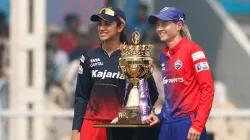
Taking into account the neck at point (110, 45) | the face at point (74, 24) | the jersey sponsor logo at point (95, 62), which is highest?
the face at point (74, 24)

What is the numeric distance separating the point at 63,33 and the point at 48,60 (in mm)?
641

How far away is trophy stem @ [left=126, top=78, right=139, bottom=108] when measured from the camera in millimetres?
6711

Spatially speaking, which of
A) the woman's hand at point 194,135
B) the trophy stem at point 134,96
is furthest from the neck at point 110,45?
the woman's hand at point 194,135

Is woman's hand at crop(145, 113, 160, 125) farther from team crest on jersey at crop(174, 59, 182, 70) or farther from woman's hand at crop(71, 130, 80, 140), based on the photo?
woman's hand at crop(71, 130, 80, 140)

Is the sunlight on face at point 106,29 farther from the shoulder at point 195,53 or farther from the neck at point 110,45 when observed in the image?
the shoulder at point 195,53

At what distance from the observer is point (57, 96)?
1274 cm

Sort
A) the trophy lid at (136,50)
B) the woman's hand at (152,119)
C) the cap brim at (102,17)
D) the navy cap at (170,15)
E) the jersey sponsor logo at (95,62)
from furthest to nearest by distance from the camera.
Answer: the jersey sponsor logo at (95,62) → the cap brim at (102,17) → the trophy lid at (136,50) → the woman's hand at (152,119) → the navy cap at (170,15)

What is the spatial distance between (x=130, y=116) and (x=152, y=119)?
186 mm

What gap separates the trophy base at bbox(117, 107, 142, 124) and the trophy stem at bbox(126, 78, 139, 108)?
0.23 ft

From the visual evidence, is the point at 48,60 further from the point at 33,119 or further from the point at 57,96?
the point at 33,119

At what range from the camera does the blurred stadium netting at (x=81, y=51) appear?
1148 cm

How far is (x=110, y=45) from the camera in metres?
7.00

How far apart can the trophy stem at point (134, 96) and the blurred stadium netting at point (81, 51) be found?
4370 mm

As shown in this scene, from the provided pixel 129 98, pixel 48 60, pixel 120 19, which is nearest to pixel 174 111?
pixel 129 98
